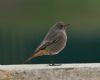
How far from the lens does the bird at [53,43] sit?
8.85 meters

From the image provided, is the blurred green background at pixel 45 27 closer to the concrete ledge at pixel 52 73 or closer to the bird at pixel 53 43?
the bird at pixel 53 43

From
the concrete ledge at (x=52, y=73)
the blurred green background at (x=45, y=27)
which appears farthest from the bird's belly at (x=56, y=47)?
the blurred green background at (x=45, y=27)

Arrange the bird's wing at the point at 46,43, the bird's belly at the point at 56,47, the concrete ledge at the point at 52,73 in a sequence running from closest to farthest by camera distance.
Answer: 1. the concrete ledge at the point at 52,73
2. the bird's wing at the point at 46,43
3. the bird's belly at the point at 56,47

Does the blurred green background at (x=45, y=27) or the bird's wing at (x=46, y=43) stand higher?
the bird's wing at (x=46, y=43)

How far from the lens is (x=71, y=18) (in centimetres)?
Result: 2248

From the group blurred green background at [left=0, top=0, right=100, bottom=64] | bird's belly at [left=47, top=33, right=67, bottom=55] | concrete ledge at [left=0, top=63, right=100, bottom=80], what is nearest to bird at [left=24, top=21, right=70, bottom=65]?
bird's belly at [left=47, top=33, right=67, bottom=55]

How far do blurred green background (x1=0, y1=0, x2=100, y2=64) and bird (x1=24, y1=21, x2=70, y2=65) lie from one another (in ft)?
15.4

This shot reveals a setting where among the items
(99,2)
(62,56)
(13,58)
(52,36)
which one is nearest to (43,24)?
(99,2)

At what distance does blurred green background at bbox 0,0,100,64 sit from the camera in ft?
55.3

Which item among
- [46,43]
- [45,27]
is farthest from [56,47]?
[45,27]

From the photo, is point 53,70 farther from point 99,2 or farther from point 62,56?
point 99,2

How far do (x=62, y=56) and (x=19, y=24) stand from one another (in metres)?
5.86

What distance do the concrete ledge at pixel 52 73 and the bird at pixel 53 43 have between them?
2742 mm

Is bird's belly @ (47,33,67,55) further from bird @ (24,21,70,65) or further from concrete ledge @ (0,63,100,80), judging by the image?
concrete ledge @ (0,63,100,80)
